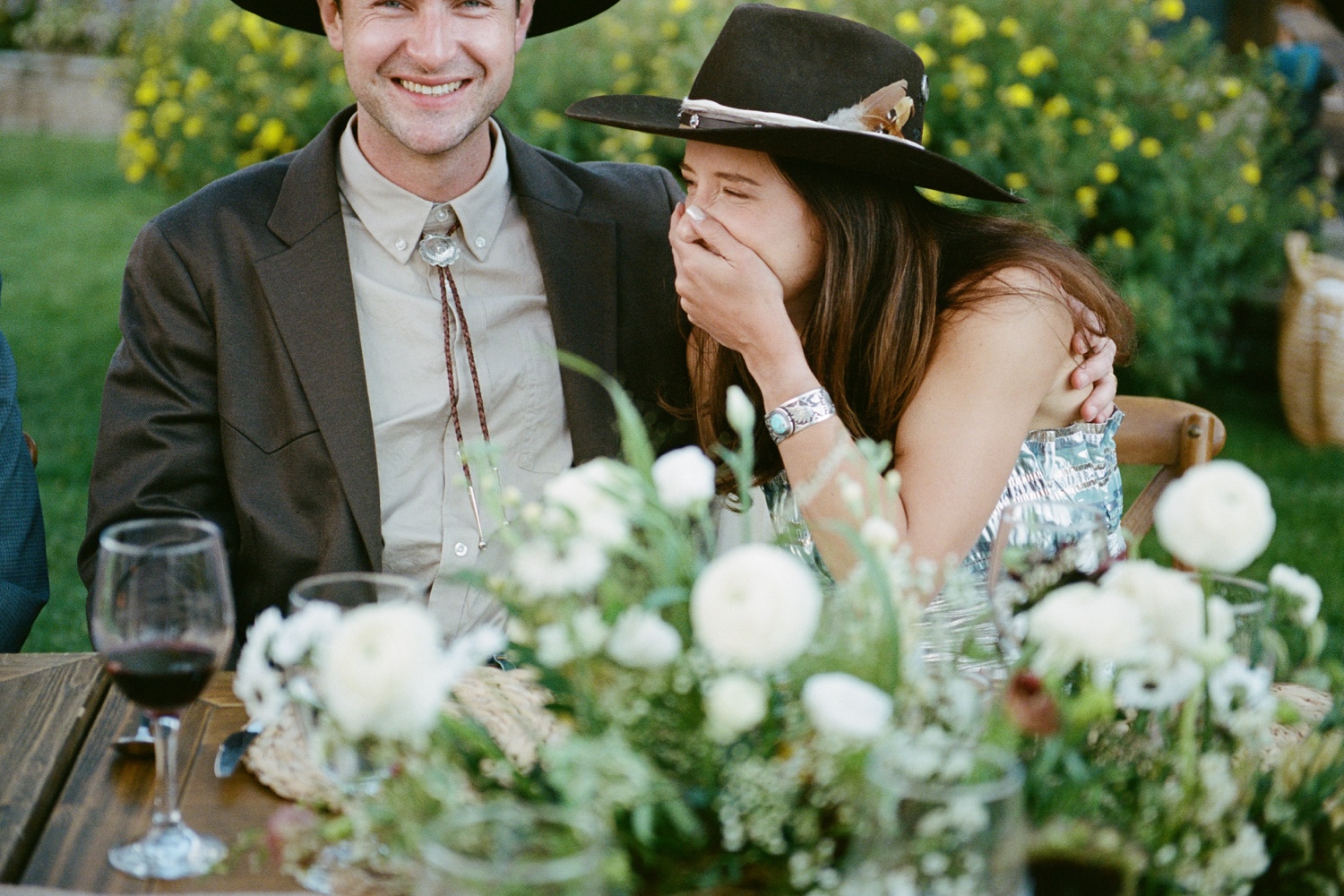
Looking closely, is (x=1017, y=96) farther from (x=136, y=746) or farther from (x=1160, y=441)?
(x=136, y=746)

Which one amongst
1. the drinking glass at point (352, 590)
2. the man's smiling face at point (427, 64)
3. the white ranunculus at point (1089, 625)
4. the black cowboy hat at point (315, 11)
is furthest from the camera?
the black cowboy hat at point (315, 11)

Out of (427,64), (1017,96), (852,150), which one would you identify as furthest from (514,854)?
(1017,96)

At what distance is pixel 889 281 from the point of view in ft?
7.35

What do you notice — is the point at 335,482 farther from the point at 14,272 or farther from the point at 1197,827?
the point at 14,272

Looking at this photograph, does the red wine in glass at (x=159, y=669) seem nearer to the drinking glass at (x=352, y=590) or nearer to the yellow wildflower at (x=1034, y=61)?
the drinking glass at (x=352, y=590)

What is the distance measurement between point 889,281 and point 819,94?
1.06 ft

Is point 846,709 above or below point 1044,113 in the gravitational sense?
above

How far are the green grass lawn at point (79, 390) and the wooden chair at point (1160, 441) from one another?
2.12 m

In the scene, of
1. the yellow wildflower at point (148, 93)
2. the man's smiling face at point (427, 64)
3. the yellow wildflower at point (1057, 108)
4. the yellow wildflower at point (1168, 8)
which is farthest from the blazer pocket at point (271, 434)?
the yellow wildflower at point (1168, 8)

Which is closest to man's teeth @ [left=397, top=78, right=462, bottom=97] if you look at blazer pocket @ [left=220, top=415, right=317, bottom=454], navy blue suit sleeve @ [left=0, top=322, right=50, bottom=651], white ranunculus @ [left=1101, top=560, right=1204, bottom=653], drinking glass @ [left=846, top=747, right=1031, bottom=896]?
blazer pocket @ [left=220, top=415, right=317, bottom=454]

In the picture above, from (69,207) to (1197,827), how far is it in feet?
32.4

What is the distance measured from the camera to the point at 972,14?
16.1 feet

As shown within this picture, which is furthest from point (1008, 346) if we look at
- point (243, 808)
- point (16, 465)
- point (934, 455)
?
point (16, 465)

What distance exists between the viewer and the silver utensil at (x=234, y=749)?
1.51 m
